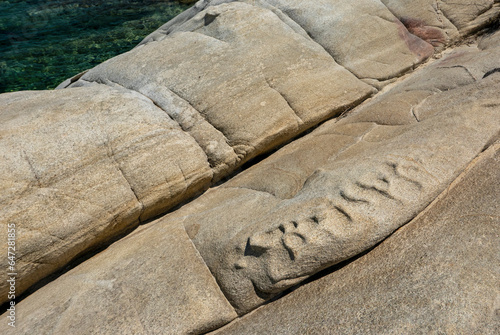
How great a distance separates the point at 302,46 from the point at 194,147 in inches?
76.4

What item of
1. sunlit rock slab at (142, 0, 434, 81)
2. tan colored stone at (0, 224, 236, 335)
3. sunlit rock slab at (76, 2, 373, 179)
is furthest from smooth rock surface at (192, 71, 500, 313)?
sunlit rock slab at (142, 0, 434, 81)

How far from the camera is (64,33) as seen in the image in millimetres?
10812

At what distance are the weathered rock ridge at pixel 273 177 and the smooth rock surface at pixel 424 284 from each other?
0.01 m

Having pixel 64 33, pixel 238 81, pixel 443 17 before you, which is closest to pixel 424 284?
pixel 238 81

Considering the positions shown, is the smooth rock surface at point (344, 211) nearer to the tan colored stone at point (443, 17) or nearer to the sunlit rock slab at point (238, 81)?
the sunlit rock slab at point (238, 81)

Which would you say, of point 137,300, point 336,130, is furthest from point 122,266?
point 336,130

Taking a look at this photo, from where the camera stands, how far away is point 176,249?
10.6ft

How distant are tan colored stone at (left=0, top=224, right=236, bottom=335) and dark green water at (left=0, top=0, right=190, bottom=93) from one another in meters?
6.36

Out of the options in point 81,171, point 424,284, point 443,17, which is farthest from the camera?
point 443,17

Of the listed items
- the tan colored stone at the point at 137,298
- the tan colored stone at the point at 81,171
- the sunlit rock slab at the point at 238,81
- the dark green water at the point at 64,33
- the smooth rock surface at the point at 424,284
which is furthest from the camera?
the dark green water at the point at 64,33

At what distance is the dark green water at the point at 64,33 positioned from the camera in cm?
912

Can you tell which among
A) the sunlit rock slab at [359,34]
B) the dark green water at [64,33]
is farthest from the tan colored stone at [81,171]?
the dark green water at [64,33]

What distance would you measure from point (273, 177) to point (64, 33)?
364 inches

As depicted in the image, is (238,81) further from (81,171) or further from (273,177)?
(81,171)
